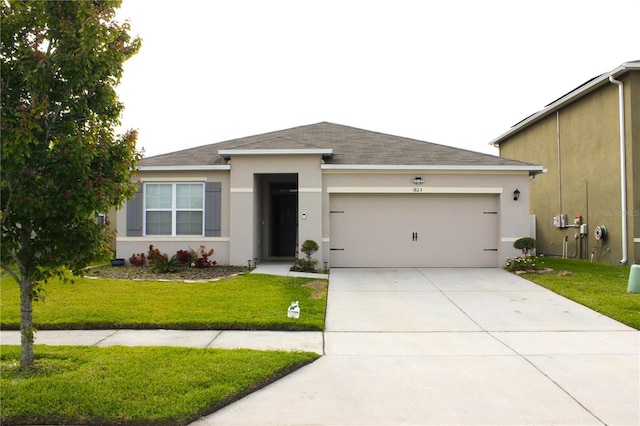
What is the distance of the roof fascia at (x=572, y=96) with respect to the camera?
1354 centimetres

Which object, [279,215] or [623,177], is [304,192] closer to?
[279,215]

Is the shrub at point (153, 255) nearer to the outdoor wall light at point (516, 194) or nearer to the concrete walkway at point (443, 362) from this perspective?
the concrete walkway at point (443, 362)

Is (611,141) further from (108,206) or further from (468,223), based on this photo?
(108,206)

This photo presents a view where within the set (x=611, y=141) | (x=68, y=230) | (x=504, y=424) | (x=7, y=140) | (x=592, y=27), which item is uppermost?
(x=592, y=27)

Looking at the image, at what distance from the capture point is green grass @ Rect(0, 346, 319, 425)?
156 inches

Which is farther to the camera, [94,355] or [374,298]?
[374,298]

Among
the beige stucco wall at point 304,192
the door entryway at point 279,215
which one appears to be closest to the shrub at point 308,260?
the beige stucco wall at point 304,192

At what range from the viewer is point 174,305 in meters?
8.36

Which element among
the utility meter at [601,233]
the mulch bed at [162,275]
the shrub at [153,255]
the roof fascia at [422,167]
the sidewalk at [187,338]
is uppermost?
the roof fascia at [422,167]

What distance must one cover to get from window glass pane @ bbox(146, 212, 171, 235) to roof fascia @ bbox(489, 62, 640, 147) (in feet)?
47.1

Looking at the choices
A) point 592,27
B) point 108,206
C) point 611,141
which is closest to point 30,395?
point 108,206

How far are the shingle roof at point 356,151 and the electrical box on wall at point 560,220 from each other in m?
5.47

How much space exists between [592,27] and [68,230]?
1323 cm

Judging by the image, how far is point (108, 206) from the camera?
4891 mm
